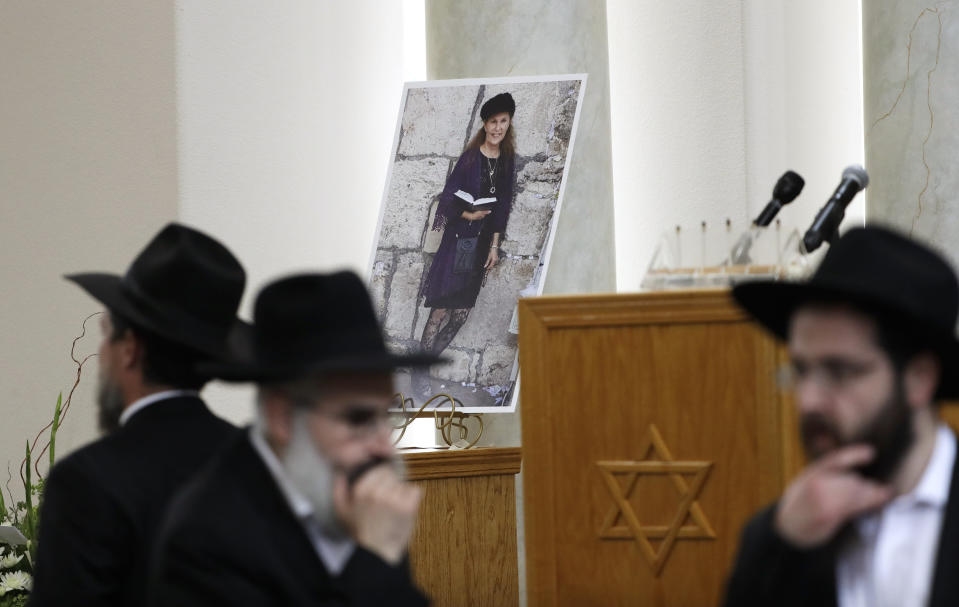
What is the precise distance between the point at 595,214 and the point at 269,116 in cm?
182

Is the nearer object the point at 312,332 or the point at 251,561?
the point at 251,561

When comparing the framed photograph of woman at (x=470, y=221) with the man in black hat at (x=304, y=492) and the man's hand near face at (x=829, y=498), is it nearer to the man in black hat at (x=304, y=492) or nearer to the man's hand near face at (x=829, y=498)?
the man in black hat at (x=304, y=492)

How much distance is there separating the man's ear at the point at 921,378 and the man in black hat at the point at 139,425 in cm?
145

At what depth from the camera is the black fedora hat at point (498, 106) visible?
6.73m

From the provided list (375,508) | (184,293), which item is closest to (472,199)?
(184,293)

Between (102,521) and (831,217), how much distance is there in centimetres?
252

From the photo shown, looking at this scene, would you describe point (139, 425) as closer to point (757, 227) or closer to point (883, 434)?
point (883, 434)

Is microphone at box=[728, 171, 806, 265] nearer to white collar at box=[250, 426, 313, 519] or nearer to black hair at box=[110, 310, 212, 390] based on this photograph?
black hair at box=[110, 310, 212, 390]

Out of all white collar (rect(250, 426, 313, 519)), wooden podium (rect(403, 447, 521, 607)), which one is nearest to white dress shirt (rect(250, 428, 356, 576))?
white collar (rect(250, 426, 313, 519))

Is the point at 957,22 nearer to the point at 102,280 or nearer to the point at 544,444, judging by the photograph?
the point at 544,444

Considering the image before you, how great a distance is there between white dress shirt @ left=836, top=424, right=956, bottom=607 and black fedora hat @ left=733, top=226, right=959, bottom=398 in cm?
20

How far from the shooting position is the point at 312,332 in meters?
2.48

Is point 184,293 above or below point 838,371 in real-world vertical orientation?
above

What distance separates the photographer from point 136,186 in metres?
6.85
